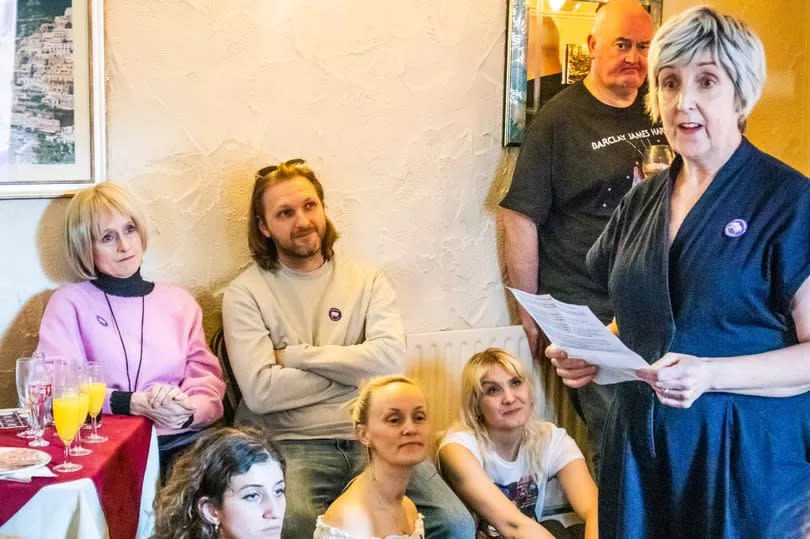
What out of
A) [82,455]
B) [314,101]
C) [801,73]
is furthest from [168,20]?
[801,73]

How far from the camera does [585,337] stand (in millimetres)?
1446

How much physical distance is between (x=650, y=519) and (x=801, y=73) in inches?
96.0

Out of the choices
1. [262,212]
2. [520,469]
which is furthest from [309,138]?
[520,469]

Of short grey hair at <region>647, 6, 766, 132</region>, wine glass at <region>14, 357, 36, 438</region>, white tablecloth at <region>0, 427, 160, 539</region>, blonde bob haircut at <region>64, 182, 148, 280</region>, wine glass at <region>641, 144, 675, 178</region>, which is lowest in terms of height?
white tablecloth at <region>0, 427, 160, 539</region>

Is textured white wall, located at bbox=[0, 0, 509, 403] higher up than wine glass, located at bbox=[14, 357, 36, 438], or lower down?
higher up

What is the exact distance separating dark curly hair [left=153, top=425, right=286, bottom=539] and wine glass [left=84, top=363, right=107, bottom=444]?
47 cm

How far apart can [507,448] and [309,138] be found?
1047mm

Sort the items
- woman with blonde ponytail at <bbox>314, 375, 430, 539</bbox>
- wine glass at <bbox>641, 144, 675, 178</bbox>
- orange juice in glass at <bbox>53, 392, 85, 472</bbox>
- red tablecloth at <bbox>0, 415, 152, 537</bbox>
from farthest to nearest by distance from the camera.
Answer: wine glass at <bbox>641, 144, 675, 178</bbox> < woman with blonde ponytail at <bbox>314, 375, 430, 539</bbox> < orange juice in glass at <bbox>53, 392, 85, 472</bbox> < red tablecloth at <bbox>0, 415, 152, 537</bbox>

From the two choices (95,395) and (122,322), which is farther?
Answer: (122,322)

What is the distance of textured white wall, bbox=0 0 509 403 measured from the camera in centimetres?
243

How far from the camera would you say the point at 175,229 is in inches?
99.8

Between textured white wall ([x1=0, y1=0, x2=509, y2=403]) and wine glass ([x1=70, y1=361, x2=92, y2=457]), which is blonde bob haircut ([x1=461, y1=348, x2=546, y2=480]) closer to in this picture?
textured white wall ([x1=0, y1=0, x2=509, y2=403])

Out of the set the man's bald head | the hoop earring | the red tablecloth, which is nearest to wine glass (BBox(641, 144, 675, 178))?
the man's bald head

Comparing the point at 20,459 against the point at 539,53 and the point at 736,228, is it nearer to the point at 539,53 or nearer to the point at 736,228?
the point at 736,228
